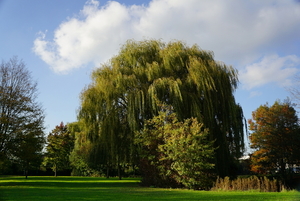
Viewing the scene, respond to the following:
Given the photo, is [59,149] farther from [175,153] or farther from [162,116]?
[175,153]

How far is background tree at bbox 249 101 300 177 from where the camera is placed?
2589 centimetres

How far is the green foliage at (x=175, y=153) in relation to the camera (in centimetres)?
1556

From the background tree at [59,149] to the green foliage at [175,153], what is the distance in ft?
84.1

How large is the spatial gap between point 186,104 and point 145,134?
322 centimetres

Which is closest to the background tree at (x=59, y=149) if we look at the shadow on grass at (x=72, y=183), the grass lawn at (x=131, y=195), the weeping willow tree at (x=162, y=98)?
the shadow on grass at (x=72, y=183)

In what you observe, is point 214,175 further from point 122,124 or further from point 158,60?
point 158,60

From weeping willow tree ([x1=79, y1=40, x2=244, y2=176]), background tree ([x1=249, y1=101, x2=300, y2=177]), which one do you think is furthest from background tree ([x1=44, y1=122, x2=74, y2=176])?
background tree ([x1=249, y1=101, x2=300, y2=177])

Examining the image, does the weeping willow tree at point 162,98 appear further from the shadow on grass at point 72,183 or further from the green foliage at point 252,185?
the green foliage at point 252,185

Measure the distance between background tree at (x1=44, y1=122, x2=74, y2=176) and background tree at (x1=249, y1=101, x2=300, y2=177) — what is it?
87.0ft

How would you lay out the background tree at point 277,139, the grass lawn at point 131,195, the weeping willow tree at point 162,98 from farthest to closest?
the background tree at point 277,139
the weeping willow tree at point 162,98
the grass lawn at point 131,195

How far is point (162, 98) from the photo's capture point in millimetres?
19078

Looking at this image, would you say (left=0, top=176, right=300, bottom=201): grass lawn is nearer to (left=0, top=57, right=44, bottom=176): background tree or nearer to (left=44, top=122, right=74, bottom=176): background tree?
(left=0, top=57, right=44, bottom=176): background tree

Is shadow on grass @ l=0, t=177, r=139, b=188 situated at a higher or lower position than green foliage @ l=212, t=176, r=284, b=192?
lower

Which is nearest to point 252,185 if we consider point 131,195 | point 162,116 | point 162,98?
point 131,195
